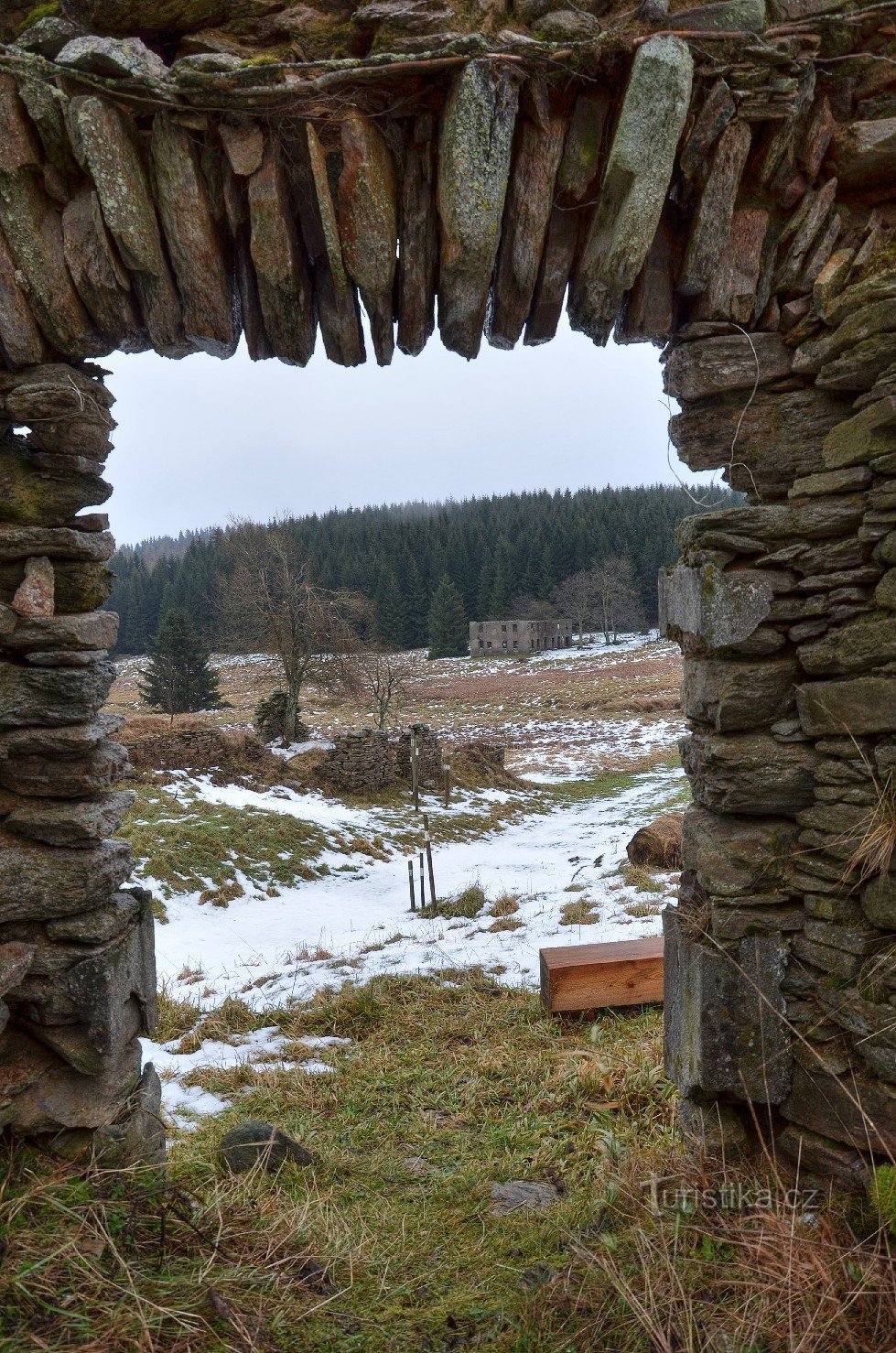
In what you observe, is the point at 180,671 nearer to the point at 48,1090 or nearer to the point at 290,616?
the point at 290,616

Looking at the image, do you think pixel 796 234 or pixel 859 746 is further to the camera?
pixel 796 234

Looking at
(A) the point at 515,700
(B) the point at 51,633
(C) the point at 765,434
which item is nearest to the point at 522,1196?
(B) the point at 51,633

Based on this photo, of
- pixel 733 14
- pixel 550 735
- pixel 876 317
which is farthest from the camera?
pixel 550 735

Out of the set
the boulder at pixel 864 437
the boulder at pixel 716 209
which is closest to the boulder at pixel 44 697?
the boulder at pixel 716 209

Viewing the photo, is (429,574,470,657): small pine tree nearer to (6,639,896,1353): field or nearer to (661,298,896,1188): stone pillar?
(6,639,896,1353): field

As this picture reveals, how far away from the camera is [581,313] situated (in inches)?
117

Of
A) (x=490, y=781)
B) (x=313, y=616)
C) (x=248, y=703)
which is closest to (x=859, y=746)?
(x=490, y=781)

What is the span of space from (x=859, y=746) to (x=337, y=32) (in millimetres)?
3084

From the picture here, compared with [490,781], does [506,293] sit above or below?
above

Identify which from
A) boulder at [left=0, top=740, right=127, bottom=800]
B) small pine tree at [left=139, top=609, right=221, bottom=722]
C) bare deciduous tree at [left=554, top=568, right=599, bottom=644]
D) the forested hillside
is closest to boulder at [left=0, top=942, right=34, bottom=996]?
boulder at [left=0, top=740, right=127, bottom=800]

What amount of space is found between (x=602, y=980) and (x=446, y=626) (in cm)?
5398

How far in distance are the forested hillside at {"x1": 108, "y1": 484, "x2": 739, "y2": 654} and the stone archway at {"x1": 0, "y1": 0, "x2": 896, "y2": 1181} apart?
53.4 metres

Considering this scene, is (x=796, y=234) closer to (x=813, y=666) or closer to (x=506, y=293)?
(x=506, y=293)

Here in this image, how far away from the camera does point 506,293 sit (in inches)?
117
